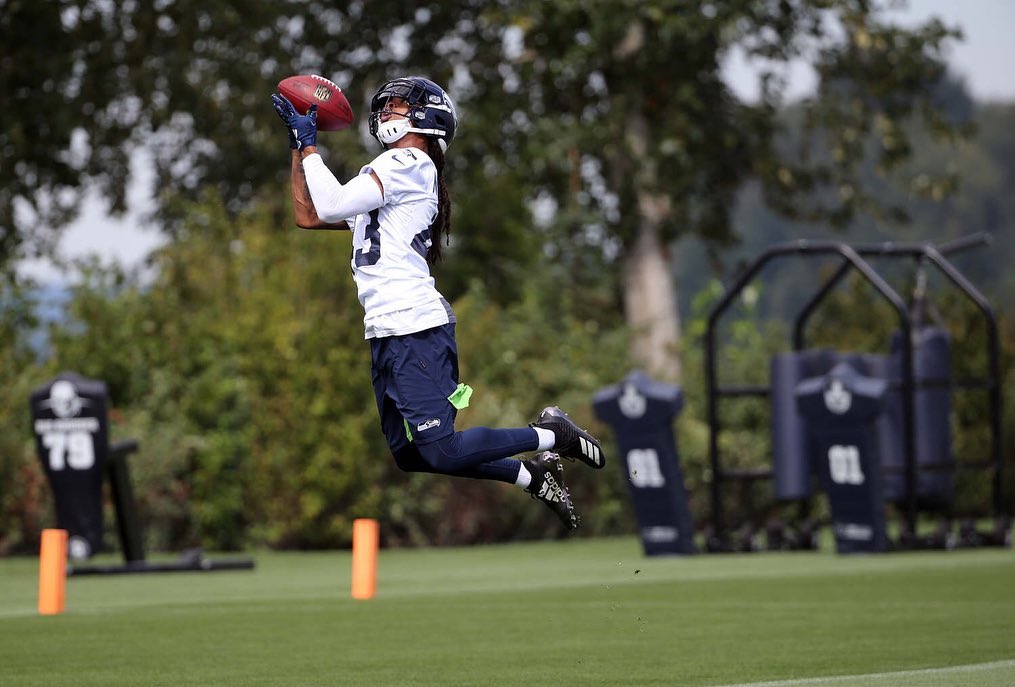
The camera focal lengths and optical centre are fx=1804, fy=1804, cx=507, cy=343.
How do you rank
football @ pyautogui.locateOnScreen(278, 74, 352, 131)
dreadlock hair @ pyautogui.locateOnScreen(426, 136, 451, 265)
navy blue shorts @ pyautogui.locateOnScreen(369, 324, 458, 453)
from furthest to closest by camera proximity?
dreadlock hair @ pyautogui.locateOnScreen(426, 136, 451, 265) < football @ pyautogui.locateOnScreen(278, 74, 352, 131) < navy blue shorts @ pyautogui.locateOnScreen(369, 324, 458, 453)

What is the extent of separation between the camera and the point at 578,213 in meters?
30.2

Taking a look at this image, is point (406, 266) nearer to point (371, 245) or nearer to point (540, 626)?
point (371, 245)

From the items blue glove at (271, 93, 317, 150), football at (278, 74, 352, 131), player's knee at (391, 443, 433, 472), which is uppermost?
football at (278, 74, 352, 131)

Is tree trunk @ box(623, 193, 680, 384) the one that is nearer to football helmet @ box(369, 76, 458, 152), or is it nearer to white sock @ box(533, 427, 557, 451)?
white sock @ box(533, 427, 557, 451)

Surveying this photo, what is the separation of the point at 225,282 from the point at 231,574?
6.90 m

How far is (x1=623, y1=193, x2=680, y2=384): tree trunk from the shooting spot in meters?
29.5

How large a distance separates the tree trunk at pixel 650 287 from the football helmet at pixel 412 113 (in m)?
20.5

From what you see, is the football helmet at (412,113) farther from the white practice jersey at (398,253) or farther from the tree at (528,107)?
the tree at (528,107)

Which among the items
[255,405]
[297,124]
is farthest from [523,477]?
[255,405]

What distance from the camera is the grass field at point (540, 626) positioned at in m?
8.55

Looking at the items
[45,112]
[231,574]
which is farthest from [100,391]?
[45,112]

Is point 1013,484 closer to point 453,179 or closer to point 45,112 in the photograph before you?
point 453,179

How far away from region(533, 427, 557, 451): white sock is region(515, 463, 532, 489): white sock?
0.12 m

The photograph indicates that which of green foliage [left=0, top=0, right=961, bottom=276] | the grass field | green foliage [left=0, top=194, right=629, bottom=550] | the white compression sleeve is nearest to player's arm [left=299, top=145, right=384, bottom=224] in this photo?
the white compression sleeve
